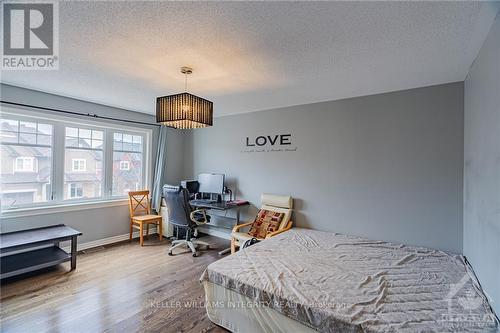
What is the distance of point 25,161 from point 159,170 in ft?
6.56

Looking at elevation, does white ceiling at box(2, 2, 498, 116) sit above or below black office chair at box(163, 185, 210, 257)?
above

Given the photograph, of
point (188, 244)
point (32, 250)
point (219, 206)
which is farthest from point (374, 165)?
point (32, 250)

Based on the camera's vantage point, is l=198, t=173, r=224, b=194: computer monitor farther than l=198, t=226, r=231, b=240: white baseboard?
No

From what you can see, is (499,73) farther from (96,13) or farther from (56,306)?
(56,306)

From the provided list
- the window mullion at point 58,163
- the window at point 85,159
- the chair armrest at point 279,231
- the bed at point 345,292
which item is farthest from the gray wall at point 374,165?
the window mullion at point 58,163

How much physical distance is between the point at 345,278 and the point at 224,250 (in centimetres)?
232

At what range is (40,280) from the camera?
2885mm

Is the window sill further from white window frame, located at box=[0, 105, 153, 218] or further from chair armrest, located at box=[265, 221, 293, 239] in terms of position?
chair armrest, located at box=[265, 221, 293, 239]

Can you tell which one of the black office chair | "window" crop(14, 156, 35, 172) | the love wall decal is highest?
the love wall decal

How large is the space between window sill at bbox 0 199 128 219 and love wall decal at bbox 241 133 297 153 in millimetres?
2565

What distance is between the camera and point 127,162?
4.64 meters

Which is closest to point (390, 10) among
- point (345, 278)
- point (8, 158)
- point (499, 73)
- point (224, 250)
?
point (499, 73)

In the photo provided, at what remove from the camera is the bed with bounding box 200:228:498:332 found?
1.60m

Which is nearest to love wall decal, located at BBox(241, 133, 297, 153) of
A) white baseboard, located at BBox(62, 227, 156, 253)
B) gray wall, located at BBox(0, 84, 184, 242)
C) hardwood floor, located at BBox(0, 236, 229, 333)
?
gray wall, located at BBox(0, 84, 184, 242)
